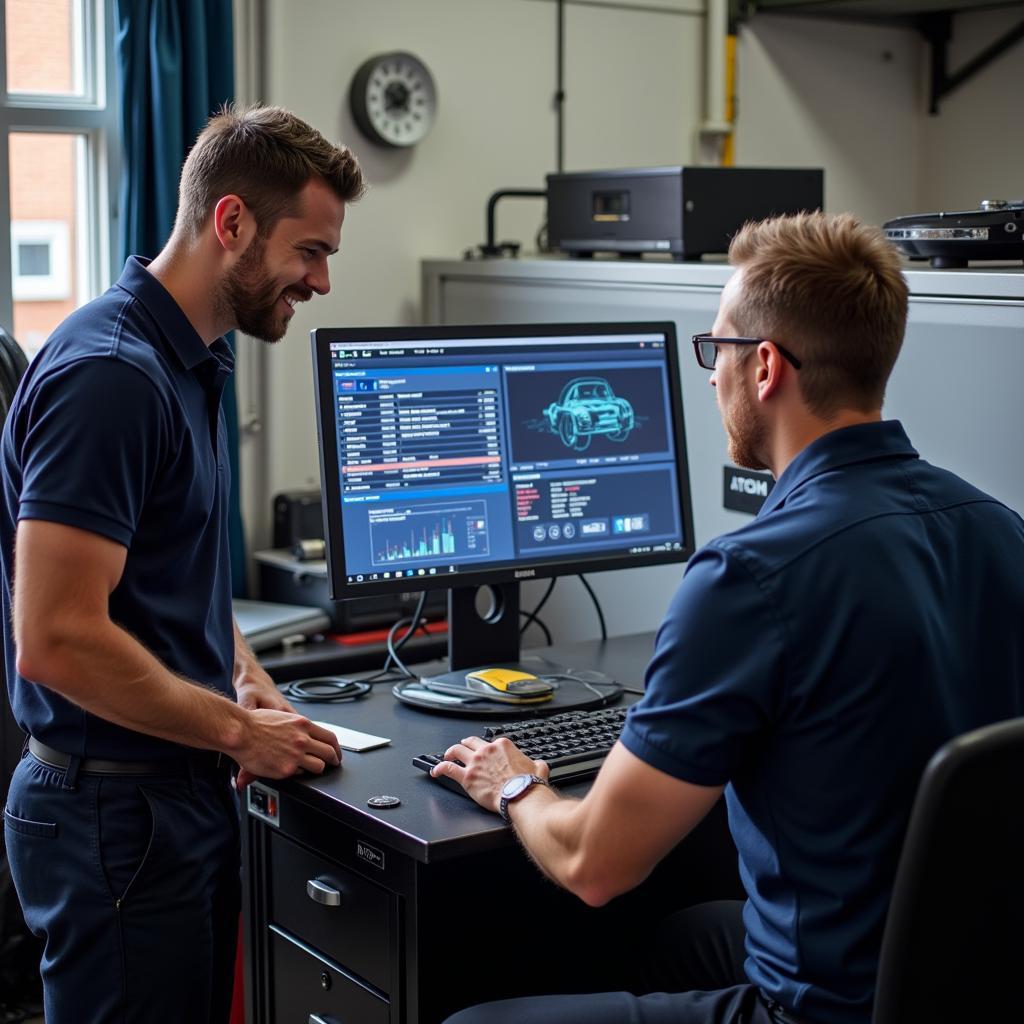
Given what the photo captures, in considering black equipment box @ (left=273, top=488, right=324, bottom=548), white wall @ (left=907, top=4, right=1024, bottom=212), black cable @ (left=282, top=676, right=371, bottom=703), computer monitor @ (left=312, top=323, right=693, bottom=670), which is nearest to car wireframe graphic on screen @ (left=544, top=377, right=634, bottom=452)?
computer monitor @ (left=312, top=323, right=693, bottom=670)

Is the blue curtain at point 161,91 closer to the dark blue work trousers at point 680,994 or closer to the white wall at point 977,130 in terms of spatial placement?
the dark blue work trousers at point 680,994

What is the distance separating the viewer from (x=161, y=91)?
2.85m

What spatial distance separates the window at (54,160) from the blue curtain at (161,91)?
113 mm

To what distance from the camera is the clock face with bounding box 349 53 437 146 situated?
3.20m

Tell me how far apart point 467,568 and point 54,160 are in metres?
1.47

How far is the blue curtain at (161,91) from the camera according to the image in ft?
9.32

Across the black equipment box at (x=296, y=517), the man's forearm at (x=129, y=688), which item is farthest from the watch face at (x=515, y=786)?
the black equipment box at (x=296, y=517)

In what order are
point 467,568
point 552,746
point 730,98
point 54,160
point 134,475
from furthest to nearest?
point 730,98, point 54,160, point 467,568, point 552,746, point 134,475

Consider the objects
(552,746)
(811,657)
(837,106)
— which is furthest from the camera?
(837,106)

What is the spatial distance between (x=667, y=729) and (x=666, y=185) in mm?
1637

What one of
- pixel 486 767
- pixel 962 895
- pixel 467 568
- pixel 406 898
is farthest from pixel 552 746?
pixel 962 895

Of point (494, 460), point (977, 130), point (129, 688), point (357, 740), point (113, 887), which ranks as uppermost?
point (977, 130)

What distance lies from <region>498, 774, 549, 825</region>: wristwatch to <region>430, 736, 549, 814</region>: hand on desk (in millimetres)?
22

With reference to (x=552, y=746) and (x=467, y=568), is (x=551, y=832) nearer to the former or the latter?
(x=552, y=746)
